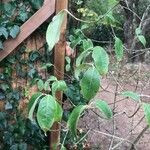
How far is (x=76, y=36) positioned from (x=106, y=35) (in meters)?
7.78

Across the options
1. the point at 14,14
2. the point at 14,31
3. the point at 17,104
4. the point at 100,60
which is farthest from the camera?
the point at 17,104

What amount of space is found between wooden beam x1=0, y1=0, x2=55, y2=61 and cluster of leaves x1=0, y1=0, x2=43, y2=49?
0.05 meters

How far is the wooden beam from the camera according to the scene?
3.21 metres

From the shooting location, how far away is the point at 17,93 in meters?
3.53

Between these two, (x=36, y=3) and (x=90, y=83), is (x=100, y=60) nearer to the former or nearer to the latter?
(x=90, y=83)

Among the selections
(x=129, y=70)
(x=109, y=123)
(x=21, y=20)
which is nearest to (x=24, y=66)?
(x=21, y=20)

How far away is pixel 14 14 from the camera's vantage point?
11.1 ft

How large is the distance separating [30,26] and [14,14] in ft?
0.73

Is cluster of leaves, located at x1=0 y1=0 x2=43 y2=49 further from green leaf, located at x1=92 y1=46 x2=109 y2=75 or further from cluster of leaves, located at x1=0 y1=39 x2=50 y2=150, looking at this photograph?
green leaf, located at x1=92 y1=46 x2=109 y2=75

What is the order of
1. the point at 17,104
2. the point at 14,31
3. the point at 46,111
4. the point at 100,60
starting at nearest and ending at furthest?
the point at 46,111 → the point at 100,60 → the point at 14,31 → the point at 17,104

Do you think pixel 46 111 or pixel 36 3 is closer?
pixel 46 111

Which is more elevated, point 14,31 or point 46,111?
point 14,31

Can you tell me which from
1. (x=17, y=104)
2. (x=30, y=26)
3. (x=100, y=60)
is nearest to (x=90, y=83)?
(x=100, y=60)

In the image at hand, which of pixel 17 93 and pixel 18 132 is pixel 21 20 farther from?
pixel 18 132
